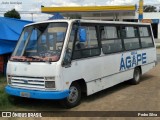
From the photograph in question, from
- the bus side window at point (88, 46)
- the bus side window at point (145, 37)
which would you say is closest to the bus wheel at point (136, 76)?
the bus side window at point (145, 37)

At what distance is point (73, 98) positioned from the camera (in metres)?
8.13

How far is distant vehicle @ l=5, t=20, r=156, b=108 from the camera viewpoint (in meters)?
7.57

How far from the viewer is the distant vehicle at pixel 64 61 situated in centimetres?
757

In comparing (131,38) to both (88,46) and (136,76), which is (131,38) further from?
(88,46)

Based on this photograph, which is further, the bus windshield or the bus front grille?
the bus windshield

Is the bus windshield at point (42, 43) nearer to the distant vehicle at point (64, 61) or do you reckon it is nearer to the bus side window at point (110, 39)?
the distant vehicle at point (64, 61)

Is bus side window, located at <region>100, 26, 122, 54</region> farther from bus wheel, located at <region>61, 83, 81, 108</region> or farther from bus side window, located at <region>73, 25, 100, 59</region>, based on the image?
bus wheel, located at <region>61, 83, 81, 108</region>

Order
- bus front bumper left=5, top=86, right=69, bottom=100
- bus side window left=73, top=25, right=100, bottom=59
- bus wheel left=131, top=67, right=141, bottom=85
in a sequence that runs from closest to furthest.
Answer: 1. bus front bumper left=5, top=86, right=69, bottom=100
2. bus side window left=73, top=25, right=100, bottom=59
3. bus wheel left=131, top=67, right=141, bottom=85

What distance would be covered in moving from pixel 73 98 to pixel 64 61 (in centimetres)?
108

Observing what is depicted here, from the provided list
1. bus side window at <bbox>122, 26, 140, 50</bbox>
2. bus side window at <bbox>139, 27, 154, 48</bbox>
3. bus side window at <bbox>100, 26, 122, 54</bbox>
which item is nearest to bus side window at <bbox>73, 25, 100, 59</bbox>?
bus side window at <bbox>100, 26, 122, 54</bbox>

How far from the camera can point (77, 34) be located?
26.9ft

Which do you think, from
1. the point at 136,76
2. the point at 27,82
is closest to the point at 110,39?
the point at 136,76

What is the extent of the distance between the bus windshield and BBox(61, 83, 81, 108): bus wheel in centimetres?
97

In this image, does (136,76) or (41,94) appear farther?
(136,76)
